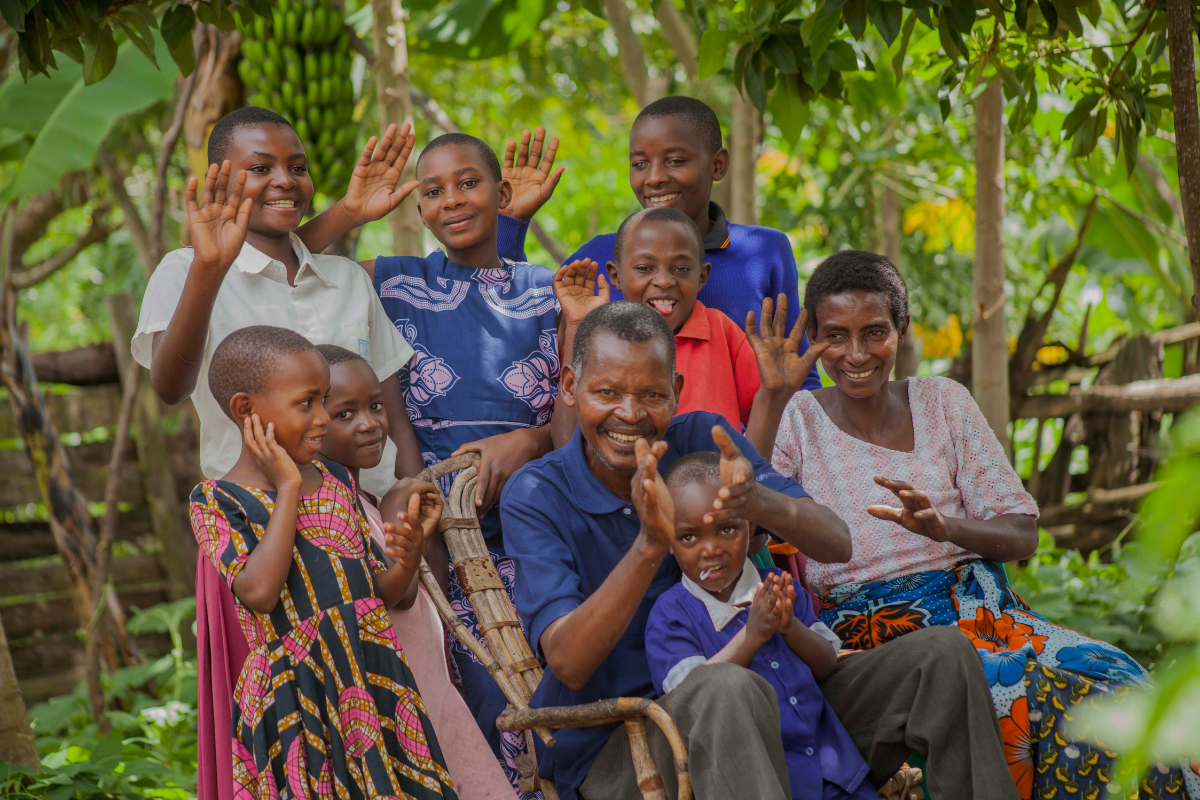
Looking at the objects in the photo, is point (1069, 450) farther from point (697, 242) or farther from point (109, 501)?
point (109, 501)

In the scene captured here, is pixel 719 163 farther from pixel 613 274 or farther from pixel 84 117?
pixel 84 117

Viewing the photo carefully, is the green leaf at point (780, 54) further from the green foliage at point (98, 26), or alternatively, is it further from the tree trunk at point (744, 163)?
the tree trunk at point (744, 163)

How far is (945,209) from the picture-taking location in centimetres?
A: 682

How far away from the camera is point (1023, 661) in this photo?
2488mm

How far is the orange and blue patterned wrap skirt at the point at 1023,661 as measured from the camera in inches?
91.8

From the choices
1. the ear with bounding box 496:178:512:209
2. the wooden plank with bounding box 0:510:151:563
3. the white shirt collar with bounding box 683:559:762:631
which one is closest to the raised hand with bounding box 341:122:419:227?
the ear with bounding box 496:178:512:209

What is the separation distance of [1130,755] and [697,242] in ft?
7.75

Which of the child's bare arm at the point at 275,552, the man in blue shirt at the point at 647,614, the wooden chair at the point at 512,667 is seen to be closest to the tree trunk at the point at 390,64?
the wooden chair at the point at 512,667

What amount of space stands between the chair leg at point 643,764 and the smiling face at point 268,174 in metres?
1.63

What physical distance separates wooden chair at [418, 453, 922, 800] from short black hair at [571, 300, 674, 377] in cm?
55

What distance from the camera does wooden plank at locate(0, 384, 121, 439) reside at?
5.39 m

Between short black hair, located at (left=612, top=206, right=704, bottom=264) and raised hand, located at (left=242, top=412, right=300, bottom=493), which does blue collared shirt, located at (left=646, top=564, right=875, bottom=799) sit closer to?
raised hand, located at (left=242, top=412, right=300, bottom=493)

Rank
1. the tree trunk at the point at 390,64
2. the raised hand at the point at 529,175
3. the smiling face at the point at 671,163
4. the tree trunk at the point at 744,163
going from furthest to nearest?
1. the tree trunk at the point at 744,163
2. the tree trunk at the point at 390,64
3. the raised hand at the point at 529,175
4. the smiling face at the point at 671,163

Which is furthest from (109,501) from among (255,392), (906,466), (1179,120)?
(1179,120)
